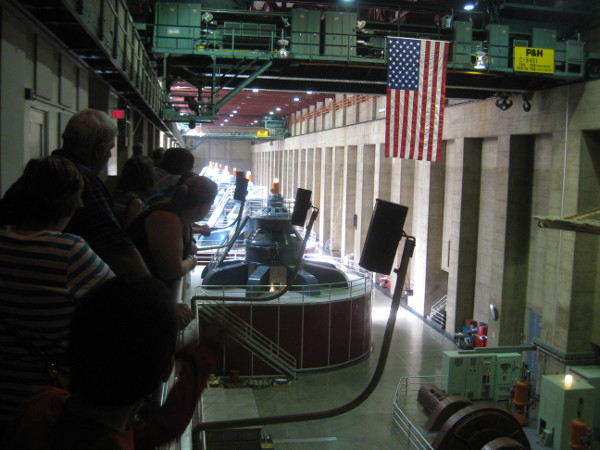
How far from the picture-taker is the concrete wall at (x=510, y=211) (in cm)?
1730

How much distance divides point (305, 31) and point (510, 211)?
32.0 ft

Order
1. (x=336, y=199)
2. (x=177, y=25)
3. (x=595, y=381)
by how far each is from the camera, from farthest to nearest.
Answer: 1. (x=336, y=199)
2. (x=177, y=25)
3. (x=595, y=381)

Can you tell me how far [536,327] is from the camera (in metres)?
20.5

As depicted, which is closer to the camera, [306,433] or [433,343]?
[306,433]

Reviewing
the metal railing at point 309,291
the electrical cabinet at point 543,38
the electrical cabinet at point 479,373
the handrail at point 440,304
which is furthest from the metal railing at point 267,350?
the electrical cabinet at point 543,38

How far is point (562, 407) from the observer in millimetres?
→ 14859

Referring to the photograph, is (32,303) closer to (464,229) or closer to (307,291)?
(307,291)

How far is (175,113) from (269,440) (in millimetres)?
11803

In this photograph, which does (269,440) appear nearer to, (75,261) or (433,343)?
(75,261)

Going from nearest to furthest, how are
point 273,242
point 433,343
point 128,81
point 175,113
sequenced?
1. point 128,81
2. point 175,113
3. point 273,242
4. point 433,343

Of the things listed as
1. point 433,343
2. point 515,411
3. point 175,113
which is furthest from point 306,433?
point 175,113

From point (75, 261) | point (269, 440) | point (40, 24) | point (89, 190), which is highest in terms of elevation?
point (40, 24)

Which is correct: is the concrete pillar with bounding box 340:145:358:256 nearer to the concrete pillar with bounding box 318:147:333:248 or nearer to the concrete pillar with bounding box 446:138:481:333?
the concrete pillar with bounding box 318:147:333:248

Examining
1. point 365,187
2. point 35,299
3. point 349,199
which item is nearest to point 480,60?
point 35,299
